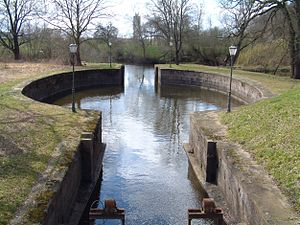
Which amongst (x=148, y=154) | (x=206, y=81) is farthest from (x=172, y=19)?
(x=148, y=154)

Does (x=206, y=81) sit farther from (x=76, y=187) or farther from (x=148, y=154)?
(x=76, y=187)

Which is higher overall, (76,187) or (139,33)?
(139,33)

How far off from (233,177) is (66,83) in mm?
19959

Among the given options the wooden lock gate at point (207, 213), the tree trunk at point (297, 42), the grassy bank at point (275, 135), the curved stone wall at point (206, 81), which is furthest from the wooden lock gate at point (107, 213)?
the tree trunk at point (297, 42)

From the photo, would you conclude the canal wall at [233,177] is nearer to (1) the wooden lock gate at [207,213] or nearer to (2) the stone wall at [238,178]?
(2) the stone wall at [238,178]

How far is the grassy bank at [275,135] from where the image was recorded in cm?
780

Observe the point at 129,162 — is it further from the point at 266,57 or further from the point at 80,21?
the point at 266,57

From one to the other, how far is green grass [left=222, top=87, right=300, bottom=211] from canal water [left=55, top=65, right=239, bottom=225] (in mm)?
1871

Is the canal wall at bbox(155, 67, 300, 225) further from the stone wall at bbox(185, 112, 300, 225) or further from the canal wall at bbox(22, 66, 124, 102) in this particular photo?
the canal wall at bbox(22, 66, 124, 102)

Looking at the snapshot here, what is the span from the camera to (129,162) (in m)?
12.5

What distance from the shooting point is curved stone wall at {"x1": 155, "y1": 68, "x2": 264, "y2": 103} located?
81.1 feet

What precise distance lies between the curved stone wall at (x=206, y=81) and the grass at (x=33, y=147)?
13240mm

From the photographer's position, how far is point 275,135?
32.4 ft

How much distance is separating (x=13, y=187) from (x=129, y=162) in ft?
18.6
